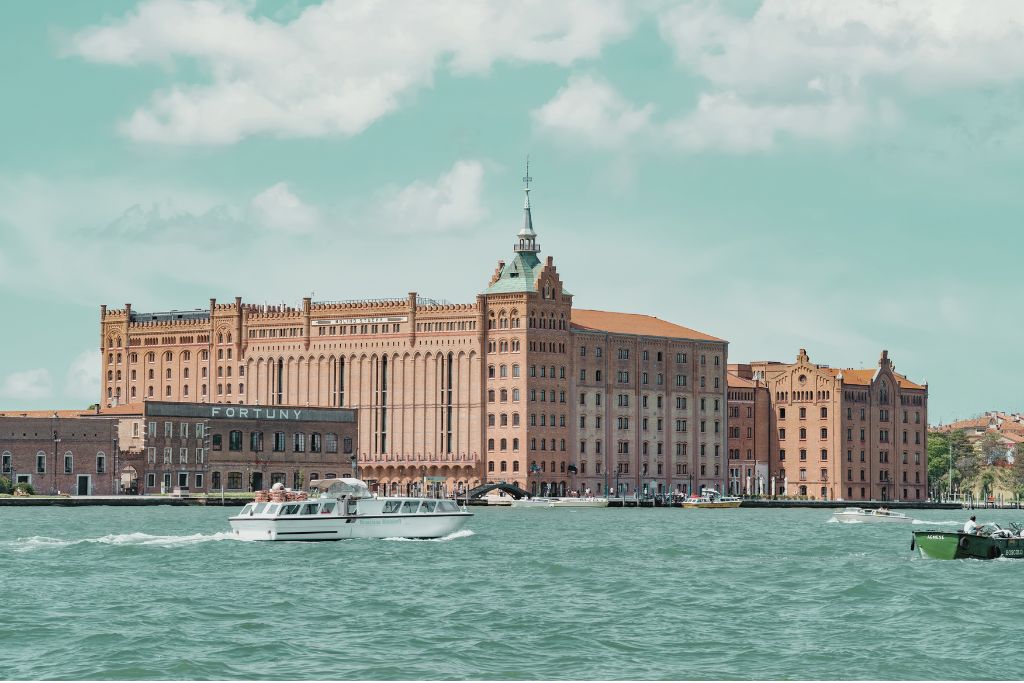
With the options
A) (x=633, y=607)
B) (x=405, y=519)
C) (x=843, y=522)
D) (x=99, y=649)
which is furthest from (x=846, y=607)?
(x=843, y=522)

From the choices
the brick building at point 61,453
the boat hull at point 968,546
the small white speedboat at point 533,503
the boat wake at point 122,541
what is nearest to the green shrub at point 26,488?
the brick building at point 61,453

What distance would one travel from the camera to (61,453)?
575ft

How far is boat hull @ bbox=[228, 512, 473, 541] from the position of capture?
323 ft

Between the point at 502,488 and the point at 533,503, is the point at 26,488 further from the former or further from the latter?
the point at 502,488

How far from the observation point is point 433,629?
59000 mm

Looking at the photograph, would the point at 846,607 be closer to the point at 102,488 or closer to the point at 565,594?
the point at 565,594

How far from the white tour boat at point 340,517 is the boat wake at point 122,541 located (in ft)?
6.46

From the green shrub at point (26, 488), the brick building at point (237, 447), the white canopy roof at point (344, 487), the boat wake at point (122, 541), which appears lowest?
the boat wake at point (122, 541)

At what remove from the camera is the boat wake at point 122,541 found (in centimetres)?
9419

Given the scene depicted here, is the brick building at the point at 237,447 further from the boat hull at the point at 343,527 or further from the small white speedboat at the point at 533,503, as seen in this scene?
the boat hull at the point at 343,527

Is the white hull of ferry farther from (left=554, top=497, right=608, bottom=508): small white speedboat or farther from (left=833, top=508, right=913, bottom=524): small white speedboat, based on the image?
(left=833, top=508, right=913, bottom=524): small white speedboat

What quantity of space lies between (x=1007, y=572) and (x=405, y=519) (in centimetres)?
3371

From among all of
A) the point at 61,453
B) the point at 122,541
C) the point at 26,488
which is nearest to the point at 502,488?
the point at 61,453

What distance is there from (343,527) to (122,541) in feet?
37.2
